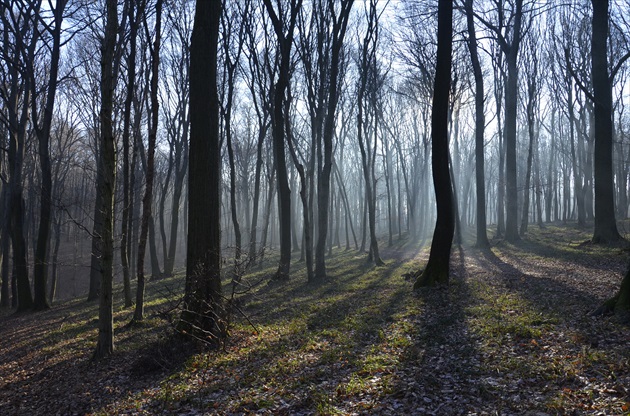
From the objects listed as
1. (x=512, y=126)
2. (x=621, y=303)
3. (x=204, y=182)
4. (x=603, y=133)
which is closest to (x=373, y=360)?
(x=621, y=303)

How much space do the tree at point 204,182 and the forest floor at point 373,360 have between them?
0.62 meters

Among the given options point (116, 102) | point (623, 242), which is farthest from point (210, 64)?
point (623, 242)

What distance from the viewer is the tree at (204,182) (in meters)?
7.43

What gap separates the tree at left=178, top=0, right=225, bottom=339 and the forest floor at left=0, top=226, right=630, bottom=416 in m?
0.62

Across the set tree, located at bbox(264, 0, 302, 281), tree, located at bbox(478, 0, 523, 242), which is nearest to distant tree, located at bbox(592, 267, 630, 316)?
tree, located at bbox(264, 0, 302, 281)

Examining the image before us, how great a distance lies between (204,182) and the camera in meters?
7.56

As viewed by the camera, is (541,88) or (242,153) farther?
(242,153)

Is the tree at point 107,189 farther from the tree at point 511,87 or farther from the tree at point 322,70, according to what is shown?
the tree at point 511,87

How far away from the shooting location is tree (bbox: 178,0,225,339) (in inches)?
292

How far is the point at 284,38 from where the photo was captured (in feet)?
49.4

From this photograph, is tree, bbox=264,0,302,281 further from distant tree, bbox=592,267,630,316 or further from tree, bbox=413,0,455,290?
distant tree, bbox=592,267,630,316

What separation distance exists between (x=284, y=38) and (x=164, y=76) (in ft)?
30.6

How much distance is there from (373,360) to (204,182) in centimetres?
414

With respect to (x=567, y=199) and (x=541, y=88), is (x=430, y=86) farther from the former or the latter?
(x=567, y=199)
